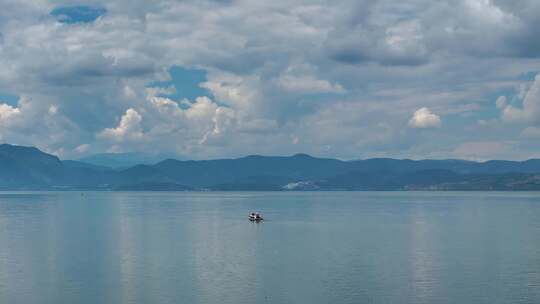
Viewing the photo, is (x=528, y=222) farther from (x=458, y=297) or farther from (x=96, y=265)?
(x=96, y=265)

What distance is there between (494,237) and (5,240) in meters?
109

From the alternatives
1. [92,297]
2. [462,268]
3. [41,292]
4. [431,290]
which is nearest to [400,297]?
[431,290]

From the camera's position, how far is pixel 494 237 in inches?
5084

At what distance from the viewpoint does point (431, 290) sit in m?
70.3

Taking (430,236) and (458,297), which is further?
(430,236)

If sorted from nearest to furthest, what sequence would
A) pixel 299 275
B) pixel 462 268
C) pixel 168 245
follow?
pixel 299 275 → pixel 462 268 → pixel 168 245

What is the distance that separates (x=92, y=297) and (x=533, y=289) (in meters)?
53.9

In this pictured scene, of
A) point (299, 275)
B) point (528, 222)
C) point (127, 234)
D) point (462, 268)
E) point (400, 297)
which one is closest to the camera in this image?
point (400, 297)

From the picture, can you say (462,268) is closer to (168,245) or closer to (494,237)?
(494,237)

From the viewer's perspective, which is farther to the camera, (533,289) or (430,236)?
(430,236)

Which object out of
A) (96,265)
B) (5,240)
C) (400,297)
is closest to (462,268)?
(400,297)

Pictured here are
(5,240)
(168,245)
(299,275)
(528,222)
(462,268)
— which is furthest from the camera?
(528,222)

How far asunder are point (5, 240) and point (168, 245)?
127 ft

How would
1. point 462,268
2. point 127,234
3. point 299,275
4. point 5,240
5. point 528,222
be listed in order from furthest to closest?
1. point 528,222
2. point 127,234
3. point 5,240
4. point 462,268
5. point 299,275
